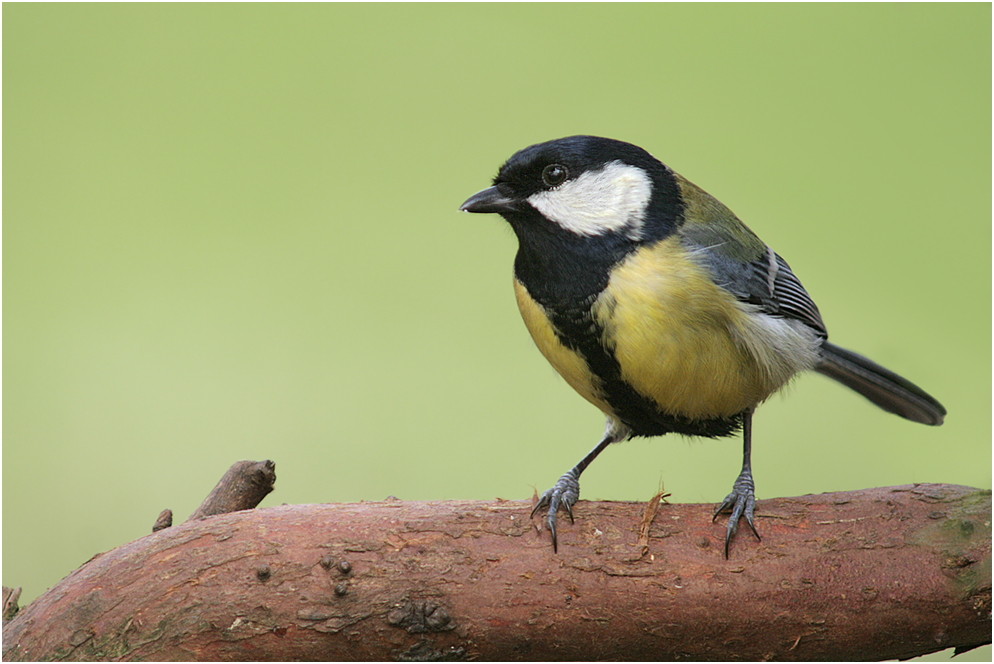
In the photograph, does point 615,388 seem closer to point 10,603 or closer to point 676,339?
point 676,339

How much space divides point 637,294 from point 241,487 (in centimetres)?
96

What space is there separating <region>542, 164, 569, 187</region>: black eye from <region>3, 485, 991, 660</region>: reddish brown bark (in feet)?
2.47

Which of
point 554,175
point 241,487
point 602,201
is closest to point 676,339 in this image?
point 602,201

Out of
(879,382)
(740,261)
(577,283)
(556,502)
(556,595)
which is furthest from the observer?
(879,382)

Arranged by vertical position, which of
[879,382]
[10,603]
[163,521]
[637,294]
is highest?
[637,294]

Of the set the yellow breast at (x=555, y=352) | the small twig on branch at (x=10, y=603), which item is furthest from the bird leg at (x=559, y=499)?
the small twig on branch at (x=10, y=603)

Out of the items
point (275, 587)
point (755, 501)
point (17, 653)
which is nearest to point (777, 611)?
point (755, 501)

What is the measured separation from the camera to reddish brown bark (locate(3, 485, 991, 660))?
5.74 ft

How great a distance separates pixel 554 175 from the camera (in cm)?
208

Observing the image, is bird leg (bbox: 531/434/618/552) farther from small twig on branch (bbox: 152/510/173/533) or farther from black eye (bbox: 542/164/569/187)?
small twig on branch (bbox: 152/510/173/533)

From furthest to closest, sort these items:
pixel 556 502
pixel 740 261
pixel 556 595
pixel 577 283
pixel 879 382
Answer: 1. pixel 879 382
2. pixel 740 261
3. pixel 577 283
4. pixel 556 502
5. pixel 556 595

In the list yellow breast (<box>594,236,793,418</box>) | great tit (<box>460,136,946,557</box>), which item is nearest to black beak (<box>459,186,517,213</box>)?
great tit (<box>460,136,946,557</box>)

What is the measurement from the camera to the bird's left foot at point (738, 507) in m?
1.83

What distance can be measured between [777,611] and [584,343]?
644mm
